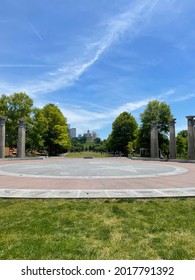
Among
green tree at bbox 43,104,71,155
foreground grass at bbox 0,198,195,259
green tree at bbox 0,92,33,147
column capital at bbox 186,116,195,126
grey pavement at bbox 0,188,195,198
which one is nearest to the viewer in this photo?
foreground grass at bbox 0,198,195,259

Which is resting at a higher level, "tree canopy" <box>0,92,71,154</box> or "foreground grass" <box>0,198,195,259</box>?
"tree canopy" <box>0,92,71,154</box>

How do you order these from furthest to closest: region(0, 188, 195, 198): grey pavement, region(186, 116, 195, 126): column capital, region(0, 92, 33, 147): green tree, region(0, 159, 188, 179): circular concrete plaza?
region(0, 92, 33, 147): green tree
region(186, 116, 195, 126): column capital
region(0, 159, 188, 179): circular concrete plaza
region(0, 188, 195, 198): grey pavement

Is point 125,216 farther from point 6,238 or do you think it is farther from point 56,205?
point 6,238

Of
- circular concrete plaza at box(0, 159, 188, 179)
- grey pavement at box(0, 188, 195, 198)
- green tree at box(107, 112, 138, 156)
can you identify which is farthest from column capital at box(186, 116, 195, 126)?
green tree at box(107, 112, 138, 156)

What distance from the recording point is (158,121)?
4525 cm

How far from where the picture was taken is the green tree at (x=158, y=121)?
1767 inches

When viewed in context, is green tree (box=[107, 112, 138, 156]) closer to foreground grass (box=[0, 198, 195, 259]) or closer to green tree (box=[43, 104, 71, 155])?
green tree (box=[43, 104, 71, 155])

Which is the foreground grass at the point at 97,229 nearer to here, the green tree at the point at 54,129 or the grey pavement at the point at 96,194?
the grey pavement at the point at 96,194

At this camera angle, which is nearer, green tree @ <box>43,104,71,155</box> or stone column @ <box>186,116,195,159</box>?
stone column @ <box>186,116,195,159</box>

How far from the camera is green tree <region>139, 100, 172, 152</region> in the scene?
44.9m

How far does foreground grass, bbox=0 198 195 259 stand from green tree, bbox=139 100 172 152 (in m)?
39.7

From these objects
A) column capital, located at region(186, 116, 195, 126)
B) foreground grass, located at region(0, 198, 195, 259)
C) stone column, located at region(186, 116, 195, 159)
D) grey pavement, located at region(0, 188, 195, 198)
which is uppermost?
column capital, located at region(186, 116, 195, 126)

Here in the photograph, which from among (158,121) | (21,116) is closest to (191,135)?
(158,121)
